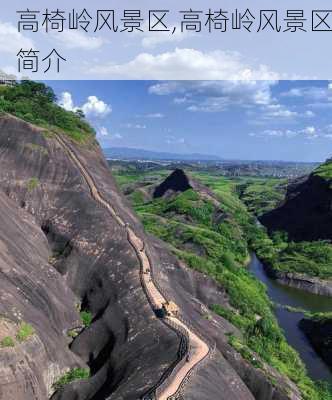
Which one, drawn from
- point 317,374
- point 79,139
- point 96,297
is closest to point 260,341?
point 317,374

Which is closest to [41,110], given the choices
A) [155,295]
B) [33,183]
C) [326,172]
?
[33,183]

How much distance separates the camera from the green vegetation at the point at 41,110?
74.3m

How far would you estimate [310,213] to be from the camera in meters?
145

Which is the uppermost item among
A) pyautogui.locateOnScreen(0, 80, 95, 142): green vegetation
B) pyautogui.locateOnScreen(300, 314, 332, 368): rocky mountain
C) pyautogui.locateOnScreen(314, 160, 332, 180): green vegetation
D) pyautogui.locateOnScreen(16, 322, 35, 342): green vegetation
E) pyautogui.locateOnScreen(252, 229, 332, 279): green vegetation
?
pyautogui.locateOnScreen(0, 80, 95, 142): green vegetation

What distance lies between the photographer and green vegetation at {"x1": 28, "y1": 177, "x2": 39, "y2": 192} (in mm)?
61062

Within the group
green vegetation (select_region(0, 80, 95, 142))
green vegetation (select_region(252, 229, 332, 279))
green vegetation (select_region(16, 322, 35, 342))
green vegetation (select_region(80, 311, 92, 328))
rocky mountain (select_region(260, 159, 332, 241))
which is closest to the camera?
green vegetation (select_region(16, 322, 35, 342))

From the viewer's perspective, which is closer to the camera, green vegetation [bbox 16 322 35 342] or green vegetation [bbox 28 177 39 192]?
green vegetation [bbox 16 322 35 342]

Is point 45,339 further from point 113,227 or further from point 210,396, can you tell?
point 113,227

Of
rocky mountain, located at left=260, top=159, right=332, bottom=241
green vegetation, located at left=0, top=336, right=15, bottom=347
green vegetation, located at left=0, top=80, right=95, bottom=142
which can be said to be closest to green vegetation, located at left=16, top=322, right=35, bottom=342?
green vegetation, located at left=0, top=336, right=15, bottom=347

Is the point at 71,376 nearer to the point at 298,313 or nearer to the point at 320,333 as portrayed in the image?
the point at 320,333

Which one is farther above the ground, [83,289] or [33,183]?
[33,183]

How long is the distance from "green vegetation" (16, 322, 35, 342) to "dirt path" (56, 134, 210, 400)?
10571 mm

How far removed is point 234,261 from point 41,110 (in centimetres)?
4572

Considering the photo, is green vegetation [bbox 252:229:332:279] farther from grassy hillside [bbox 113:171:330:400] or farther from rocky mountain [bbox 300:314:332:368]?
rocky mountain [bbox 300:314:332:368]
